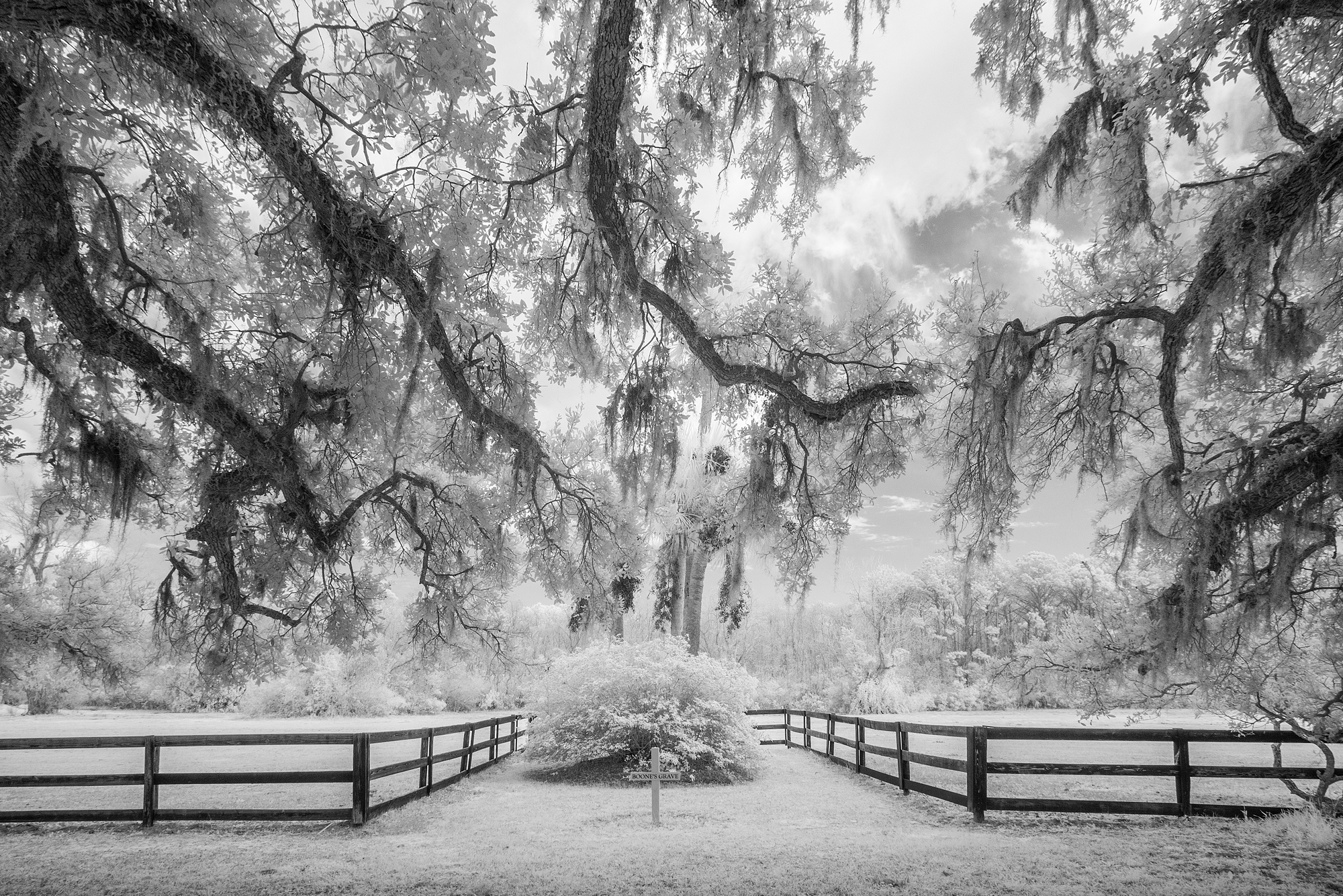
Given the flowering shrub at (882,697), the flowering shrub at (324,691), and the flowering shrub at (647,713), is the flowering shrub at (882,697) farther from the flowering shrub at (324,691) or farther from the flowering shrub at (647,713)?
the flowering shrub at (324,691)

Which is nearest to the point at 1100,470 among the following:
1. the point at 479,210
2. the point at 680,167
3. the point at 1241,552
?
the point at 1241,552

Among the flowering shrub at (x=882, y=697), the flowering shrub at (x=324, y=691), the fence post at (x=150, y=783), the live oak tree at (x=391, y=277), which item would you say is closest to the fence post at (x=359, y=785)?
the live oak tree at (x=391, y=277)

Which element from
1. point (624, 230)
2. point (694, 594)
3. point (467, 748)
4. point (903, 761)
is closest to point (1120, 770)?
point (903, 761)

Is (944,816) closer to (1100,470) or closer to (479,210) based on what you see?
(1100,470)

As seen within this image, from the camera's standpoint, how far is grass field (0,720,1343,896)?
515 cm

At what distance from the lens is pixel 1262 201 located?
13.9 feet

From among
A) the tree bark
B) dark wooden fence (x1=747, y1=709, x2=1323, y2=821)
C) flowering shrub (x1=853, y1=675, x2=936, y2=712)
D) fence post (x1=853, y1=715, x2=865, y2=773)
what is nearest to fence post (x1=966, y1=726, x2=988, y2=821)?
dark wooden fence (x1=747, y1=709, x2=1323, y2=821)

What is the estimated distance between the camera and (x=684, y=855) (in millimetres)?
6121

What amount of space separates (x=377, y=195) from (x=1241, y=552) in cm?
703

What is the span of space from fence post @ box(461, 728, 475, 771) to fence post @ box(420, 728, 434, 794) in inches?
52.0

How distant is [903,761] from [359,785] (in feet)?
20.5

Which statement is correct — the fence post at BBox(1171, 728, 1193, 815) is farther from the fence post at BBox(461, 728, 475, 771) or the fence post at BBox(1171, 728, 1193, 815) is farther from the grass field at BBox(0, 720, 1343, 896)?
the fence post at BBox(461, 728, 475, 771)

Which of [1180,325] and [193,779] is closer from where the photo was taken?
[1180,325]

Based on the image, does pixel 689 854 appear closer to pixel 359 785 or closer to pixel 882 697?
pixel 359 785
